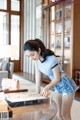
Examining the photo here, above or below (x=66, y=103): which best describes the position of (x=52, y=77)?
above

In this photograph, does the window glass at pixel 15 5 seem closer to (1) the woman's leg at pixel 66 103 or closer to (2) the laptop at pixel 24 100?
(1) the woman's leg at pixel 66 103

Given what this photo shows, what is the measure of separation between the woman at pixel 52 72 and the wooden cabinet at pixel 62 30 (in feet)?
7.71

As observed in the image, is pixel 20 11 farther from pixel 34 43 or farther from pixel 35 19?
pixel 34 43

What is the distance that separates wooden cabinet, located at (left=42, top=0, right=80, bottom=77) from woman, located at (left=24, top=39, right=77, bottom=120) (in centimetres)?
235

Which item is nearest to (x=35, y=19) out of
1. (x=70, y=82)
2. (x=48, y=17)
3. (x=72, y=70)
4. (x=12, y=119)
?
(x=48, y=17)

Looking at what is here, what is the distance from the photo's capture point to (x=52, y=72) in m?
1.88

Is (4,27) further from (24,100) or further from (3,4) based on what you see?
(24,100)

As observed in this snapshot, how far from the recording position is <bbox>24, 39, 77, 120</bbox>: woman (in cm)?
175

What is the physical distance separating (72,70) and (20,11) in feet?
14.7

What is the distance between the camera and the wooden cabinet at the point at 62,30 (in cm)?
427

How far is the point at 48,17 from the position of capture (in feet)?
17.1

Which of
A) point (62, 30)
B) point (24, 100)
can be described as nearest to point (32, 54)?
point (24, 100)

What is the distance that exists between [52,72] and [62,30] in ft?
9.30

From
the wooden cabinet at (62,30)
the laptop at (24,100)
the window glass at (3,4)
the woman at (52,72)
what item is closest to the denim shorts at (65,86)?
the woman at (52,72)
